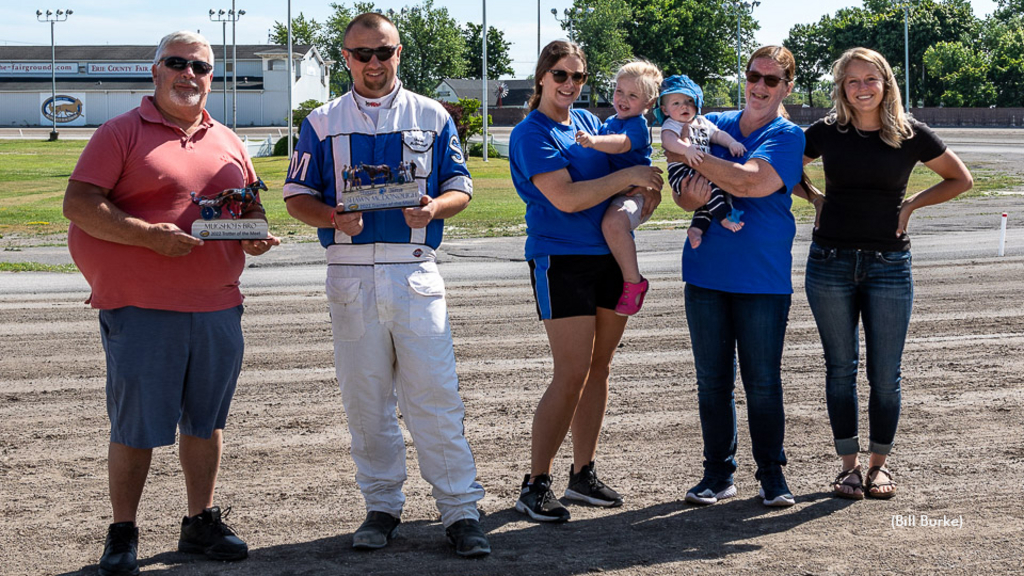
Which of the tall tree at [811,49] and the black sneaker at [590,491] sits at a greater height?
the tall tree at [811,49]

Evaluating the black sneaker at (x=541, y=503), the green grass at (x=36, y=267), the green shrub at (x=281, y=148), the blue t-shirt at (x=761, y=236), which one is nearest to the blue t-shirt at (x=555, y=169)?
the blue t-shirt at (x=761, y=236)

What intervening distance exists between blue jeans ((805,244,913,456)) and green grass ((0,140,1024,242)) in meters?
13.6

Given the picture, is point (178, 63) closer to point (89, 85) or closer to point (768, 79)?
point (768, 79)

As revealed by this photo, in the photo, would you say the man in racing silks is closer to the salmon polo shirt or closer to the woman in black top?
the salmon polo shirt

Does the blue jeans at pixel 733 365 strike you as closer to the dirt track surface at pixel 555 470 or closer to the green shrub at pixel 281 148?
the dirt track surface at pixel 555 470

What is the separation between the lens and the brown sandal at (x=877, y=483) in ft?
16.5

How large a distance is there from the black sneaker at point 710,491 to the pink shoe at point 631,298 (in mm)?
1034

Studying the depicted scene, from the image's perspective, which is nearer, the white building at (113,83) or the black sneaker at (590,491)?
the black sneaker at (590,491)

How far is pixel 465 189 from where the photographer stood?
4.46m

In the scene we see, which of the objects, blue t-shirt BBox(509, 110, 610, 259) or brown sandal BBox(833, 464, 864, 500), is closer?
blue t-shirt BBox(509, 110, 610, 259)

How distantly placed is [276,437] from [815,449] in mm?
3236

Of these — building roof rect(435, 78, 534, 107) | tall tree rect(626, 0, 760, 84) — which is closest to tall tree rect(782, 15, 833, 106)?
tall tree rect(626, 0, 760, 84)

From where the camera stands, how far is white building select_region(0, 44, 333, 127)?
80.2 metres

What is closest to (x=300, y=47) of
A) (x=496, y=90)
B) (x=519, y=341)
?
(x=496, y=90)
